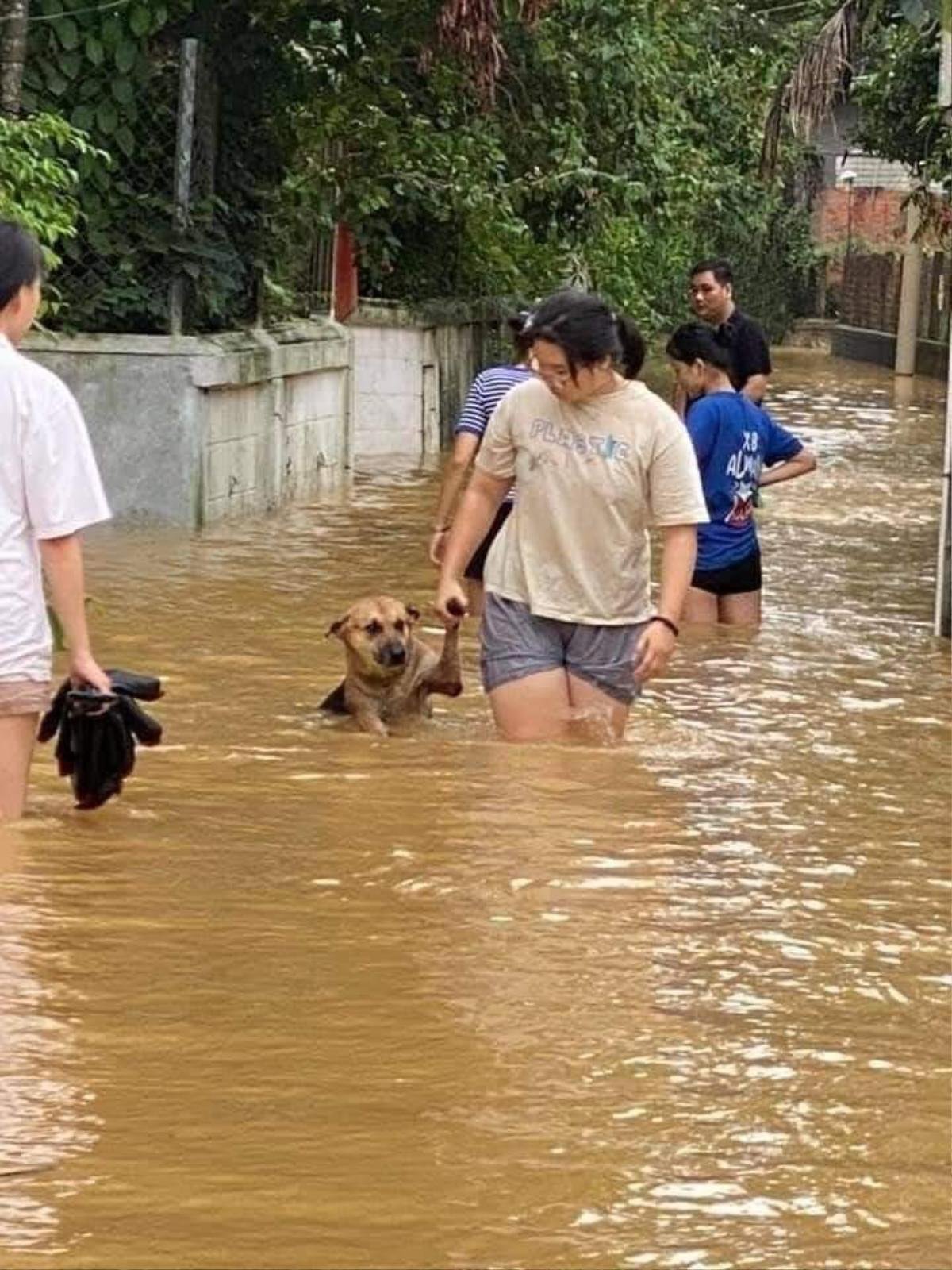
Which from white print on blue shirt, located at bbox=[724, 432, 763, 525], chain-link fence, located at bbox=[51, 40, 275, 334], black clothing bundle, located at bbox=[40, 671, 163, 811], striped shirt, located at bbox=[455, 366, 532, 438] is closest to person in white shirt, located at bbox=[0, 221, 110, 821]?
black clothing bundle, located at bbox=[40, 671, 163, 811]

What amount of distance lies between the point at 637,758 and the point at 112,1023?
3.71 m

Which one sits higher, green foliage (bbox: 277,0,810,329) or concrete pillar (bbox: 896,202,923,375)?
green foliage (bbox: 277,0,810,329)

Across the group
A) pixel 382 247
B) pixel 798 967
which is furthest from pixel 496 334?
pixel 798 967

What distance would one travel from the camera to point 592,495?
8.67 m

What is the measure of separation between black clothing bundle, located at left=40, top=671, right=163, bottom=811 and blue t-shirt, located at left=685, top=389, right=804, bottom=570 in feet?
15.6

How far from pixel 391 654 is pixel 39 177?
5.51 metres

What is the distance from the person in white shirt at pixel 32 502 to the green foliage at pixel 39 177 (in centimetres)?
695

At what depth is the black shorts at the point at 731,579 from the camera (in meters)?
12.6

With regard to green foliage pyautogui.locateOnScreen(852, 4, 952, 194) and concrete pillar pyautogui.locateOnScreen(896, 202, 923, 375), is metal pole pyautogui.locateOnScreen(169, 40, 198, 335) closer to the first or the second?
green foliage pyautogui.locateOnScreen(852, 4, 952, 194)

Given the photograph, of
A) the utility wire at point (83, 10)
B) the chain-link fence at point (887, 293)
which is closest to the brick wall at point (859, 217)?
the chain-link fence at point (887, 293)

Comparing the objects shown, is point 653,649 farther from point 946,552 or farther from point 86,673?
point 946,552

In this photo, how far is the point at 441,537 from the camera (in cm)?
1052

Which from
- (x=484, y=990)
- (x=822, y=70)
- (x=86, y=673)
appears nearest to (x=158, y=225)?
(x=822, y=70)

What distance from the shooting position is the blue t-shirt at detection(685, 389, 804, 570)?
40.5 ft
